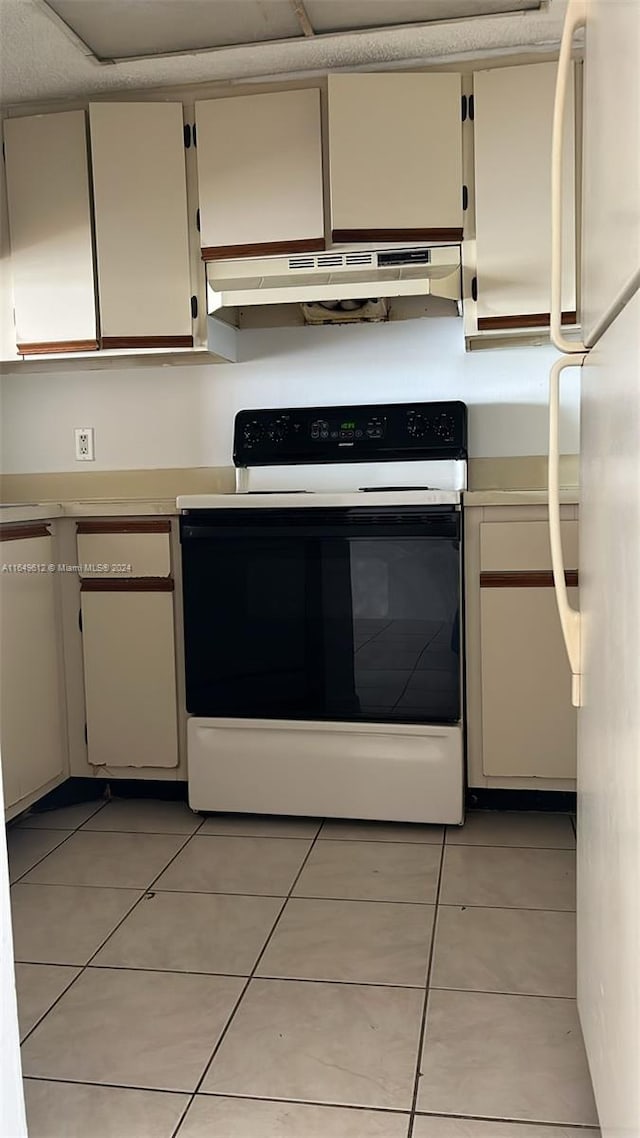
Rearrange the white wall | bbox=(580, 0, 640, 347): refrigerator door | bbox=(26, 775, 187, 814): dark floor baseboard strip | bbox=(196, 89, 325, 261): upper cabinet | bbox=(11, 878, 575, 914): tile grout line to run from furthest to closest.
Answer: the white wall → bbox=(26, 775, 187, 814): dark floor baseboard strip → bbox=(196, 89, 325, 261): upper cabinet → bbox=(11, 878, 575, 914): tile grout line → bbox=(580, 0, 640, 347): refrigerator door

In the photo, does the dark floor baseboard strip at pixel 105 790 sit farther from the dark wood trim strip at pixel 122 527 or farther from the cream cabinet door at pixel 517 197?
the cream cabinet door at pixel 517 197

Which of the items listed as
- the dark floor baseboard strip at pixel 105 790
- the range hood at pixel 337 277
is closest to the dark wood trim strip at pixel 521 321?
the range hood at pixel 337 277

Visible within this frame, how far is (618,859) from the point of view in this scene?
1.05 metres

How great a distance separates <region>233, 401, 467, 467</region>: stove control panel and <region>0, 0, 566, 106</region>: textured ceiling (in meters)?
0.98

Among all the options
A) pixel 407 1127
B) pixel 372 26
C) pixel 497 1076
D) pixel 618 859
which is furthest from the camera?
pixel 372 26

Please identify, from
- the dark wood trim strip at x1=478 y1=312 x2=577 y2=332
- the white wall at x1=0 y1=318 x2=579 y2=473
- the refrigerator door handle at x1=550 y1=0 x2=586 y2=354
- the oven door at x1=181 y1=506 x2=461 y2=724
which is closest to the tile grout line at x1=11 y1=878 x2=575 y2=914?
the oven door at x1=181 y1=506 x2=461 y2=724

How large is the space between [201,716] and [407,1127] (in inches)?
55.3

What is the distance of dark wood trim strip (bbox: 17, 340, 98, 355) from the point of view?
2883mm

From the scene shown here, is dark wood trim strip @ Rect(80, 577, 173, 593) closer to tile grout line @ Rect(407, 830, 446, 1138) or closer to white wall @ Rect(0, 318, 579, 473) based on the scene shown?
white wall @ Rect(0, 318, 579, 473)

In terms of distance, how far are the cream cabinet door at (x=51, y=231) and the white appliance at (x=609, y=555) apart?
75.7 inches

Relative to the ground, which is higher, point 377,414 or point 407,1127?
point 377,414

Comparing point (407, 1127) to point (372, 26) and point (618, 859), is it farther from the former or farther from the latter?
point (372, 26)

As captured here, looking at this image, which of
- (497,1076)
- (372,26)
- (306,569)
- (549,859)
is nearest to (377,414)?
(306,569)

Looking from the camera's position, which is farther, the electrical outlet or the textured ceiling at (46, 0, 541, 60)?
the electrical outlet
